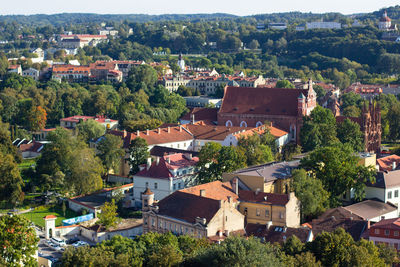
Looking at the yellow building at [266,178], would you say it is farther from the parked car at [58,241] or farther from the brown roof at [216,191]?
the parked car at [58,241]

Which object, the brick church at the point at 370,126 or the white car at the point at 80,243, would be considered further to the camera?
the brick church at the point at 370,126

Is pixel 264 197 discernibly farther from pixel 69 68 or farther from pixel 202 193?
pixel 69 68

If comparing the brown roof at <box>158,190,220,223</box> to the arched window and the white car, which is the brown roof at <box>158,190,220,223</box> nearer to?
the white car

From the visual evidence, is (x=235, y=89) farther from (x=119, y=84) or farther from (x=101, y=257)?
(x=101, y=257)

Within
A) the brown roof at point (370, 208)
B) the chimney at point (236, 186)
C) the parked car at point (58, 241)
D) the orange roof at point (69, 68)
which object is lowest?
the parked car at point (58, 241)

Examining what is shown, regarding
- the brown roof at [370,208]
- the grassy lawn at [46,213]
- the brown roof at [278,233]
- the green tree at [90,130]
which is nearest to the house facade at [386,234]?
the brown roof at [370,208]

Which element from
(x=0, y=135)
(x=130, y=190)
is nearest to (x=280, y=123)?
(x=130, y=190)

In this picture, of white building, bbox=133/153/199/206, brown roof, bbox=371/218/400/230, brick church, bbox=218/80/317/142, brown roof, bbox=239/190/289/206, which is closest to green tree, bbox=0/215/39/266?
brown roof, bbox=239/190/289/206
